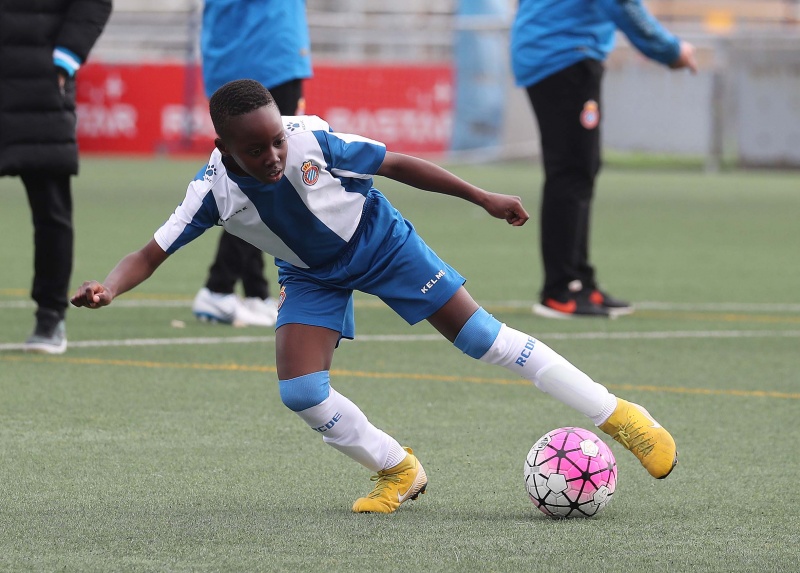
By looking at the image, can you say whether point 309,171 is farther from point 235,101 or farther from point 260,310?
point 260,310

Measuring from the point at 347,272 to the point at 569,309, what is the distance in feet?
14.2

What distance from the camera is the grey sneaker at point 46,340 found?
23.2ft

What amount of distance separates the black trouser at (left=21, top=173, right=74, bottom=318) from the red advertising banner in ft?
55.7

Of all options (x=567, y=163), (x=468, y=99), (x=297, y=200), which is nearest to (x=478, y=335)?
(x=297, y=200)

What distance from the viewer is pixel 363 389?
6.36 meters

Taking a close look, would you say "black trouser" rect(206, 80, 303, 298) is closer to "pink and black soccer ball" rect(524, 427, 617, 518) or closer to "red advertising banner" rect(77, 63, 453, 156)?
"pink and black soccer ball" rect(524, 427, 617, 518)

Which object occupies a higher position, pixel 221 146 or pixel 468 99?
pixel 221 146

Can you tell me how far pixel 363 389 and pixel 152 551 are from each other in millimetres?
2617

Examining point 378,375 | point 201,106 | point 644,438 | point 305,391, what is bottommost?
point 201,106

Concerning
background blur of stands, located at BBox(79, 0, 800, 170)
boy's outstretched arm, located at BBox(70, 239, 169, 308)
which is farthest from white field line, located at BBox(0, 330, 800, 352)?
background blur of stands, located at BBox(79, 0, 800, 170)

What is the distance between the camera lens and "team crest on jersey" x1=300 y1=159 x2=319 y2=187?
432cm

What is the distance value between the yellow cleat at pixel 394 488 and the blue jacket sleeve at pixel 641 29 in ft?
15.5

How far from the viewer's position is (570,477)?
4.24m

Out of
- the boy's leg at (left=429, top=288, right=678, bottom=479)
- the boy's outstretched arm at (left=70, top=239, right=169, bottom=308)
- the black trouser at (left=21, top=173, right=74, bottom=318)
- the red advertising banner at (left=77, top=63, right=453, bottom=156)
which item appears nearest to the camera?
the boy's outstretched arm at (left=70, top=239, right=169, bottom=308)
